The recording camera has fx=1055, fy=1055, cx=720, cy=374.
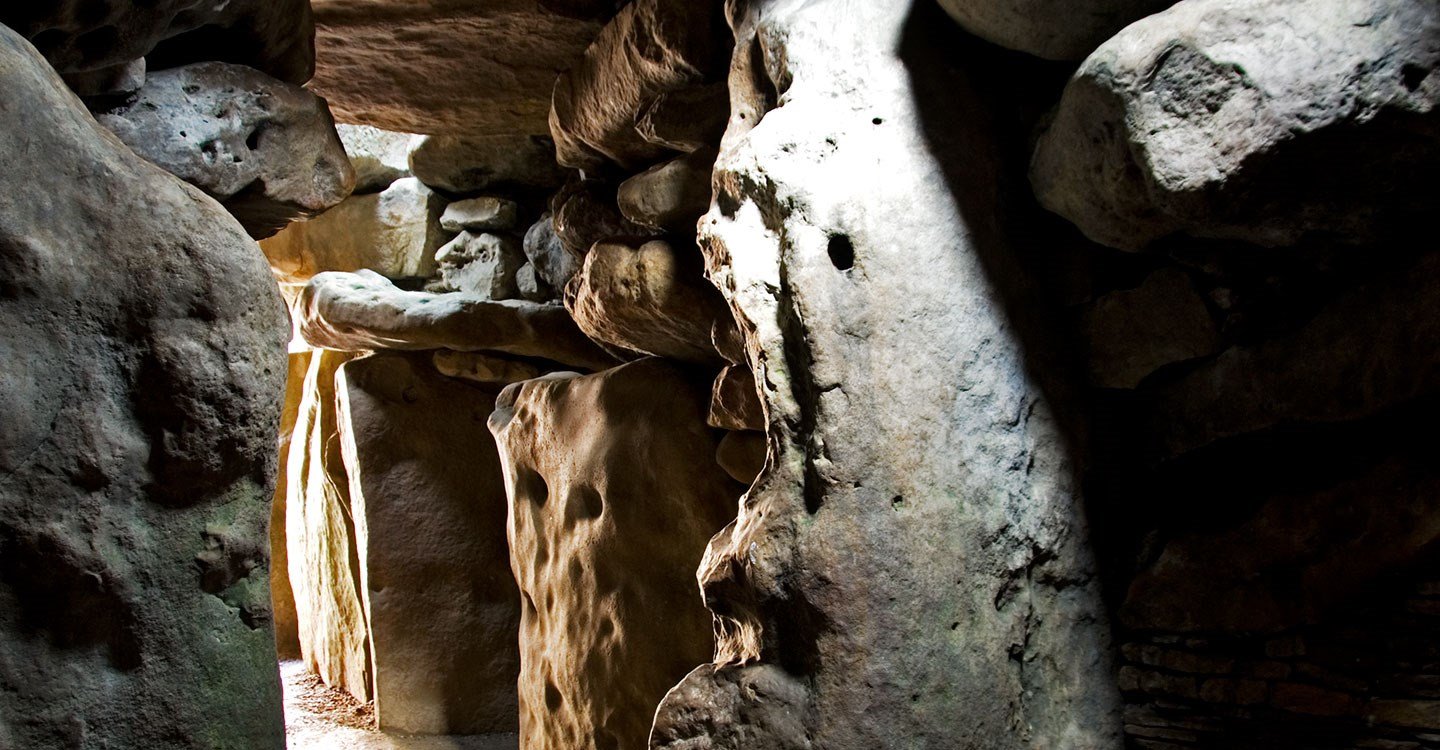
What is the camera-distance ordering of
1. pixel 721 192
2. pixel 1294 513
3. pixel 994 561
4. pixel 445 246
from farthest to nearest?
pixel 445 246, pixel 721 192, pixel 994 561, pixel 1294 513

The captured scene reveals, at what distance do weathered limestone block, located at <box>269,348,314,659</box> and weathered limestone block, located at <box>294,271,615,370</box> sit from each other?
157cm

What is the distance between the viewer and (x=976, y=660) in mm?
1827

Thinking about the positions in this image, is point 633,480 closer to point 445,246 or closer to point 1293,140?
point 445,246

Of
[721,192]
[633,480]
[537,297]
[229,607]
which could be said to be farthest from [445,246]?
[229,607]

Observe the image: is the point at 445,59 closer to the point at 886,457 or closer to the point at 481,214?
the point at 481,214

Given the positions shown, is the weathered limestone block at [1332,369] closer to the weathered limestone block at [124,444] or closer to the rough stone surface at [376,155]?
the weathered limestone block at [124,444]

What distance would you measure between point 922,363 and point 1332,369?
2.13 ft

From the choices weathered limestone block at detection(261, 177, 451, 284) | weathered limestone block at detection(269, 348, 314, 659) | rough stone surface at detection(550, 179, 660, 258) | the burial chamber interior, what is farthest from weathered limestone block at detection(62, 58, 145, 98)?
weathered limestone block at detection(269, 348, 314, 659)

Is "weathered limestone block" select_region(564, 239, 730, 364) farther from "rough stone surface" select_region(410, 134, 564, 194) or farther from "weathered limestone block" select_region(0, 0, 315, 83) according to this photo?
"rough stone surface" select_region(410, 134, 564, 194)

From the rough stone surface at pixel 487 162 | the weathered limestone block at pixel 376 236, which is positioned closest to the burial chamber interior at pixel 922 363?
the rough stone surface at pixel 487 162

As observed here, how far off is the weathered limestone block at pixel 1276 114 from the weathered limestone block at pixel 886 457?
394 millimetres

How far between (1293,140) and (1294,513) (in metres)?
0.63

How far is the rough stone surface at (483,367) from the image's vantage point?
4.09 metres

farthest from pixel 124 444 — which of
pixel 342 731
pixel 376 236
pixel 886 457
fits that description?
pixel 342 731
